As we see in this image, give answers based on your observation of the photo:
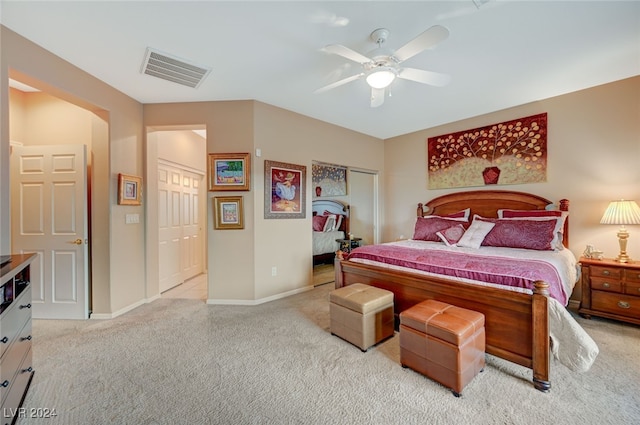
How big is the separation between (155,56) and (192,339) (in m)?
2.69

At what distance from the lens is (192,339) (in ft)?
8.08

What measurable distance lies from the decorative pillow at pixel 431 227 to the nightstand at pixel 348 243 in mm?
1608

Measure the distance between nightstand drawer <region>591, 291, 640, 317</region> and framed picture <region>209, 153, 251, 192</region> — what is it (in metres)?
4.12

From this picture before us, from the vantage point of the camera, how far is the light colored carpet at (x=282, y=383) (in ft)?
5.06

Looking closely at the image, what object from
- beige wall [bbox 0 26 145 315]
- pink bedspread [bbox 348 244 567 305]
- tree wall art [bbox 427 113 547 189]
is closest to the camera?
pink bedspread [bbox 348 244 567 305]

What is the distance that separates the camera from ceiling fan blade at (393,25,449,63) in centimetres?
158

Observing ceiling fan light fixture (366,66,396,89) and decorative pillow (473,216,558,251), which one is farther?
decorative pillow (473,216,558,251)

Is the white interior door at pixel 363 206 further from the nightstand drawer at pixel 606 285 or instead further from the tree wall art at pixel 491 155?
the nightstand drawer at pixel 606 285

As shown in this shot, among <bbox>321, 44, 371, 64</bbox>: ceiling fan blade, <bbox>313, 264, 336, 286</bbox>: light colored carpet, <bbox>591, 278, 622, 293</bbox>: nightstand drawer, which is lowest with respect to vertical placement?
<bbox>313, 264, 336, 286</bbox>: light colored carpet

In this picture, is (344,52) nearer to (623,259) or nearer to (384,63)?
(384,63)

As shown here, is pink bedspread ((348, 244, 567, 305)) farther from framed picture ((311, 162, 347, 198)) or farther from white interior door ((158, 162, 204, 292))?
white interior door ((158, 162, 204, 292))

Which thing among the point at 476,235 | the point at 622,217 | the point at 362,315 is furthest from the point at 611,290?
the point at 362,315

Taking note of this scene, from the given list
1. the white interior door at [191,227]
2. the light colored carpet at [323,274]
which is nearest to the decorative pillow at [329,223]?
the light colored carpet at [323,274]

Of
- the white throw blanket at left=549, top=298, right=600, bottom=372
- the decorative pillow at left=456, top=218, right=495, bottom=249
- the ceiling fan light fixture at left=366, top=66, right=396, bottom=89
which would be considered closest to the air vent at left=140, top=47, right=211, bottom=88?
the ceiling fan light fixture at left=366, top=66, right=396, bottom=89
